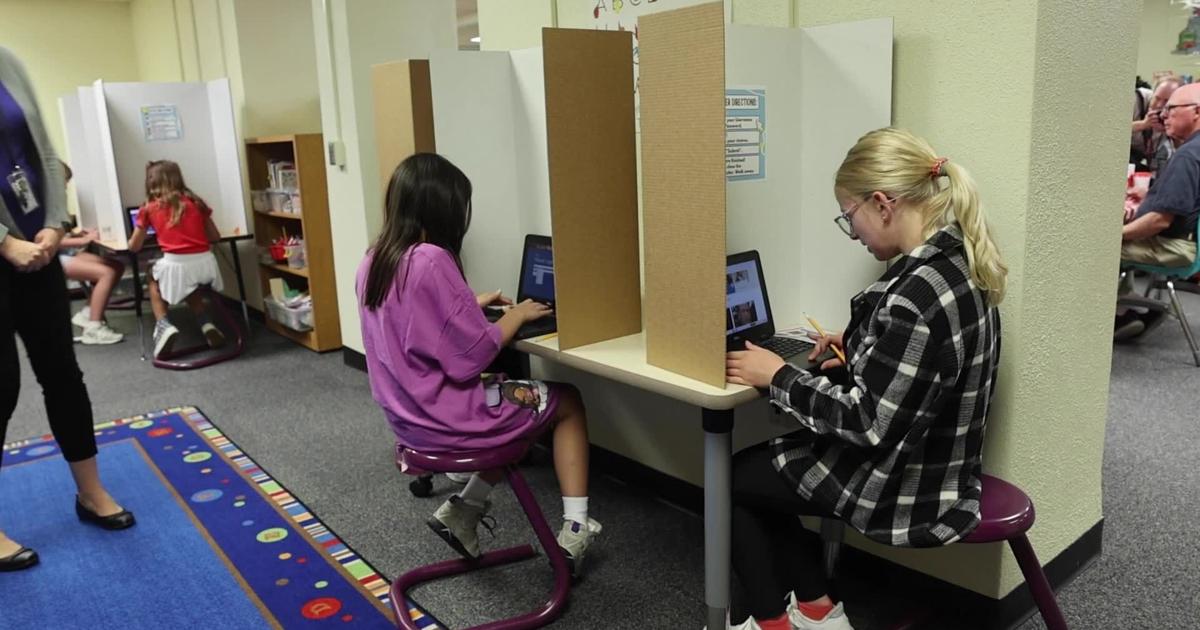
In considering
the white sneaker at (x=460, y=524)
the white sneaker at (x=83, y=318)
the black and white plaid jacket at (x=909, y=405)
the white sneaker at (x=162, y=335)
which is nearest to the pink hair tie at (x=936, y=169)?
the black and white plaid jacket at (x=909, y=405)

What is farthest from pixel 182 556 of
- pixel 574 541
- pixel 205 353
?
pixel 205 353

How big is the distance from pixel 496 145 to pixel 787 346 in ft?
3.67

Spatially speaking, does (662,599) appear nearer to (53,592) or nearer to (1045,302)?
(1045,302)

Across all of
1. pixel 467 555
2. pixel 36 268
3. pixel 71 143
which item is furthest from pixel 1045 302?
pixel 71 143

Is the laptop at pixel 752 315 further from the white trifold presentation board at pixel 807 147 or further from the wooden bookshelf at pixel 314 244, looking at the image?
the wooden bookshelf at pixel 314 244

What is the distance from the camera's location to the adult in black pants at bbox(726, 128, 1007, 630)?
1.38m

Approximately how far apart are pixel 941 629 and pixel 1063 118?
1113mm

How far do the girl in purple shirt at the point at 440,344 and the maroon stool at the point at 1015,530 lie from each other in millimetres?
910

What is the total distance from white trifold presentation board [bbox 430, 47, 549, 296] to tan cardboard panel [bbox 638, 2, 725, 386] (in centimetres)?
81

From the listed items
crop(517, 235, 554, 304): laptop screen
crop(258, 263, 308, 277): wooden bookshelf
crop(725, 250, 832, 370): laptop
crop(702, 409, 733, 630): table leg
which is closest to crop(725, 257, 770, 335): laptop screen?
crop(725, 250, 832, 370): laptop

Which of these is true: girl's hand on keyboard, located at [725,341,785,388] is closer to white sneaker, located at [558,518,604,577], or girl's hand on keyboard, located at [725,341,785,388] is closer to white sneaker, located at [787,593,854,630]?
white sneaker, located at [787,593,854,630]

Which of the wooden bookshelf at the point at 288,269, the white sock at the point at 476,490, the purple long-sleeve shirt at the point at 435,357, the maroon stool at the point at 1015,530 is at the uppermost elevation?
the purple long-sleeve shirt at the point at 435,357

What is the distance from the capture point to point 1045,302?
1758mm

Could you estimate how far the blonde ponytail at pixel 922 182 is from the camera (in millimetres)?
1447
